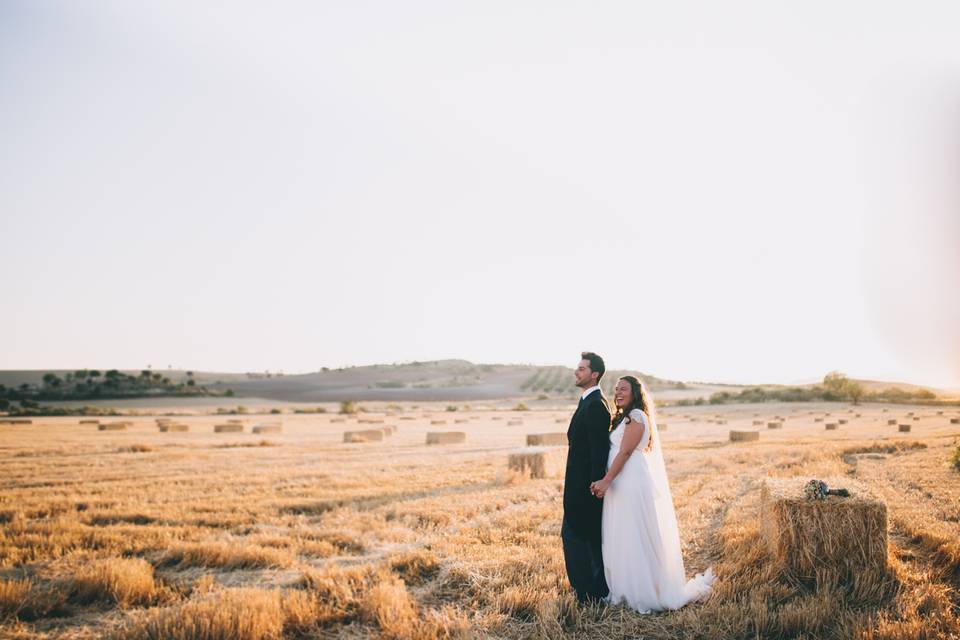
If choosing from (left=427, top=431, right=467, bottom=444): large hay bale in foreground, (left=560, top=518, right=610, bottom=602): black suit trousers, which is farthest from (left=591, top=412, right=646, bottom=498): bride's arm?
(left=427, top=431, right=467, bottom=444): large hay bale in foreground

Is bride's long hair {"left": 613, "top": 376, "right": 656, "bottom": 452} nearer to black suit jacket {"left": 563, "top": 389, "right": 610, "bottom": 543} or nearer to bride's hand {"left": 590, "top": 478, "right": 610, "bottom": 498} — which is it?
black suit jacket {"left": 563, "top": 389, "right": 610, "bottom": 543}

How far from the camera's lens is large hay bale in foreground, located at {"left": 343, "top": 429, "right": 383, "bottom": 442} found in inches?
1112

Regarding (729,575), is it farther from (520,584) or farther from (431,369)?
(431,369)

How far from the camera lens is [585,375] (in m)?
6.37

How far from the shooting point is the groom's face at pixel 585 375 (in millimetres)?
6367

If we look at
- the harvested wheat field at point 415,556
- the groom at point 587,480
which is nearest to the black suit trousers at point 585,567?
the groom at point 587,480

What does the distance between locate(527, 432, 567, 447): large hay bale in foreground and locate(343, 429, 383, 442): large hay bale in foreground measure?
324 inches

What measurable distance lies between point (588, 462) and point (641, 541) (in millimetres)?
967

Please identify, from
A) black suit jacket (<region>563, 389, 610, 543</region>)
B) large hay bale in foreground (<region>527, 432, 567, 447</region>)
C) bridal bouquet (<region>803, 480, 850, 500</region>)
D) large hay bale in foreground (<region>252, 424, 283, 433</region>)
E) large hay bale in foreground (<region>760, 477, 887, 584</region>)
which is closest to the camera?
black suit jacket (<region>563, 389, 610, 543</region>)

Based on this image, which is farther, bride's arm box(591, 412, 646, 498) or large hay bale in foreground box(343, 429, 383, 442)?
large hay bale in foreground box(343, 429, 383, 442)

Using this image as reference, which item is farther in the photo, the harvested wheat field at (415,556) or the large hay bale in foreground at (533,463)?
the large hay bale in foreground at (533,463)

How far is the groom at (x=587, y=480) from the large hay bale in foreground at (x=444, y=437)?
21994 mm

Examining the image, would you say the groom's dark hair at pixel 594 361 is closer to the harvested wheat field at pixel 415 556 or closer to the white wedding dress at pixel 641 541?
the white wedding dress at pixel 641 541

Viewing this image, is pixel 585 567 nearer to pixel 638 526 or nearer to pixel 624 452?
pixel 638 526
